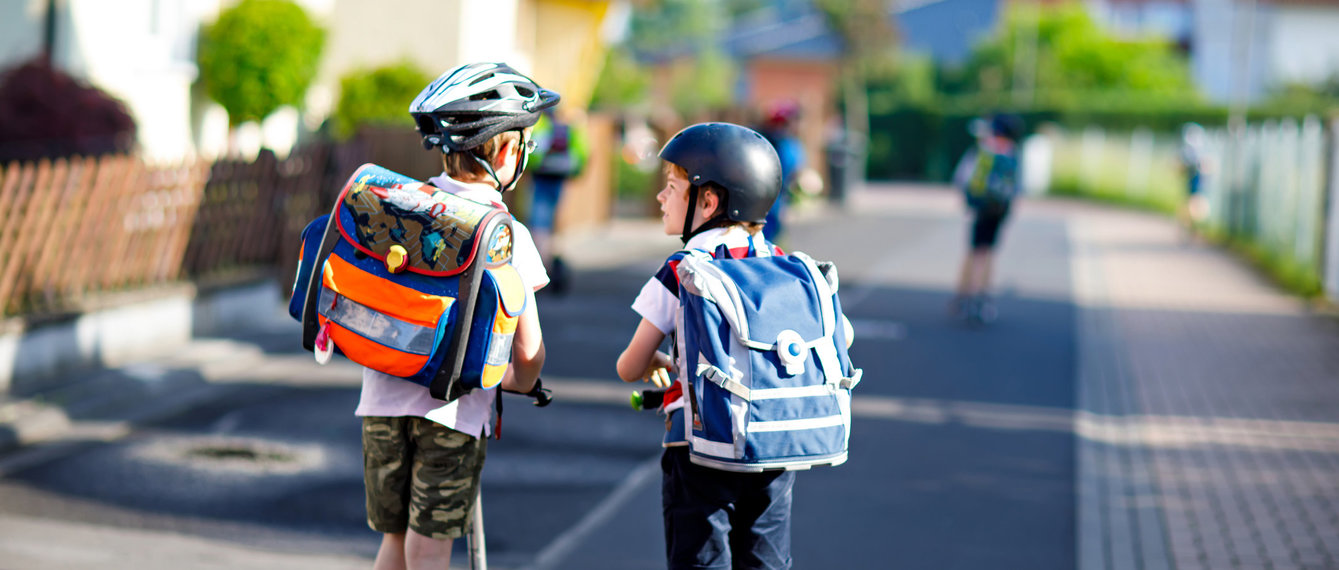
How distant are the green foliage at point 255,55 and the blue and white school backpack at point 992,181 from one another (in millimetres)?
6329

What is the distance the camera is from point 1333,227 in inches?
548

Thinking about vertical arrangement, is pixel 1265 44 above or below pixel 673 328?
above

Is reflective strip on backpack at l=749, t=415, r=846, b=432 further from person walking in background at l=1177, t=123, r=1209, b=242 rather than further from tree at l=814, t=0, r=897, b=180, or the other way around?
tree at l=814, t=0, r=897, b=180

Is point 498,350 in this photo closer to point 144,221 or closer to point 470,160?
point 470,160

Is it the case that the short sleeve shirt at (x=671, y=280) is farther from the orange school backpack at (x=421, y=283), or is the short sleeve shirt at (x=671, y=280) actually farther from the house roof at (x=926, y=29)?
the house roof at (x=926, y=29)

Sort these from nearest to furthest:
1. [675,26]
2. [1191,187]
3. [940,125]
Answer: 1. [1191,187]
2. [940,125]
3. [675,26]

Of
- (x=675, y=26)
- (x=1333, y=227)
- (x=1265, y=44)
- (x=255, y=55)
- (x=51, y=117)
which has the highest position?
(x=675, y=26)

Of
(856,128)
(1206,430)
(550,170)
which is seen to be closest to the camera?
(1206,430)

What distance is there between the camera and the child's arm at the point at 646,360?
10.7 feet

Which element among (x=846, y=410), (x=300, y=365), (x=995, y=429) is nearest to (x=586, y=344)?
(x=300, y=365)

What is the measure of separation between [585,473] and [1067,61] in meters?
51.9

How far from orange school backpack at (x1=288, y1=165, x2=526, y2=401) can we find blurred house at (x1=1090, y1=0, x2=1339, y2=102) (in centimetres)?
5373

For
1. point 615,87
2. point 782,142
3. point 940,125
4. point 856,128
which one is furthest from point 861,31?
point 782,142

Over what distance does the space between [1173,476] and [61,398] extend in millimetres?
5473
